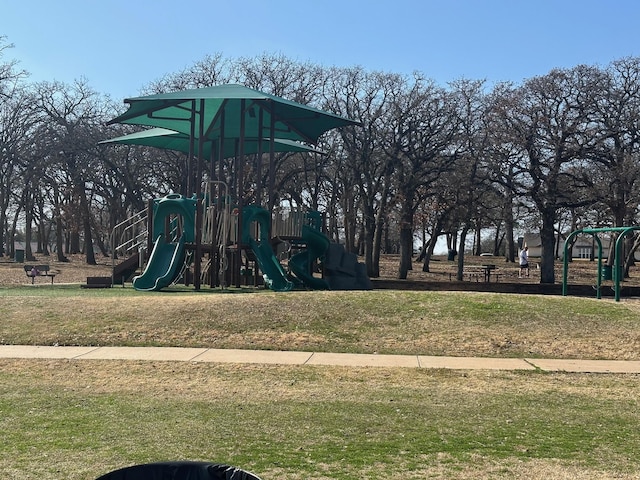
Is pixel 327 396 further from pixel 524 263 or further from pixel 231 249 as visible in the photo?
pixel 524 263

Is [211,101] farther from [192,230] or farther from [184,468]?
[184,468]

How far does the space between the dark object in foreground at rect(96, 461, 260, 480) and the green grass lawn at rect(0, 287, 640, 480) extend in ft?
6.53

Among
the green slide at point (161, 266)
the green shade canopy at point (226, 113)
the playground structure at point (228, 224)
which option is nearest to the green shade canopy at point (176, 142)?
the playground structure at point (228, 224)

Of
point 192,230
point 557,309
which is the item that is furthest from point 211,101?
point 557,309

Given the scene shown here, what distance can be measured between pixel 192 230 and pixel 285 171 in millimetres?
22133

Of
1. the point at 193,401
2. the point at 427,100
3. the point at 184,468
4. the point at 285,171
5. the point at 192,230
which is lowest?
the point at 193,401

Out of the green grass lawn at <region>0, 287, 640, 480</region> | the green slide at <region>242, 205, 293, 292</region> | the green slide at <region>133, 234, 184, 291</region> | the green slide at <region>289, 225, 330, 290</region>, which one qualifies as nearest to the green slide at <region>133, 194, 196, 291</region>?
the green slide at <region>133, 234, 184, 291</region>

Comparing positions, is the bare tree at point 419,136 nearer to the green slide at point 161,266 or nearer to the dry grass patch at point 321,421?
the green slide at point 161,266

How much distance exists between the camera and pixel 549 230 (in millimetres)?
36250

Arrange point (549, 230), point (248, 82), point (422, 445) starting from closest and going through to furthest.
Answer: point (422, 445)
point (549, 230)
point (248, 82)

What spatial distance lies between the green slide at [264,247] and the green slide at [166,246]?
1719 mm

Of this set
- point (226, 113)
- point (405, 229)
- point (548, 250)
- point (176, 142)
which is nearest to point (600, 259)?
point (226, 113)

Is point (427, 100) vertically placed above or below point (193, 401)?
above

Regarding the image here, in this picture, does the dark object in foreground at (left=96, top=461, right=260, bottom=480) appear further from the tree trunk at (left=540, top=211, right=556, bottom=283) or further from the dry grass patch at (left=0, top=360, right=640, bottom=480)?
the tree trunk at (left=540, top=211, right=556, bottom=283)
